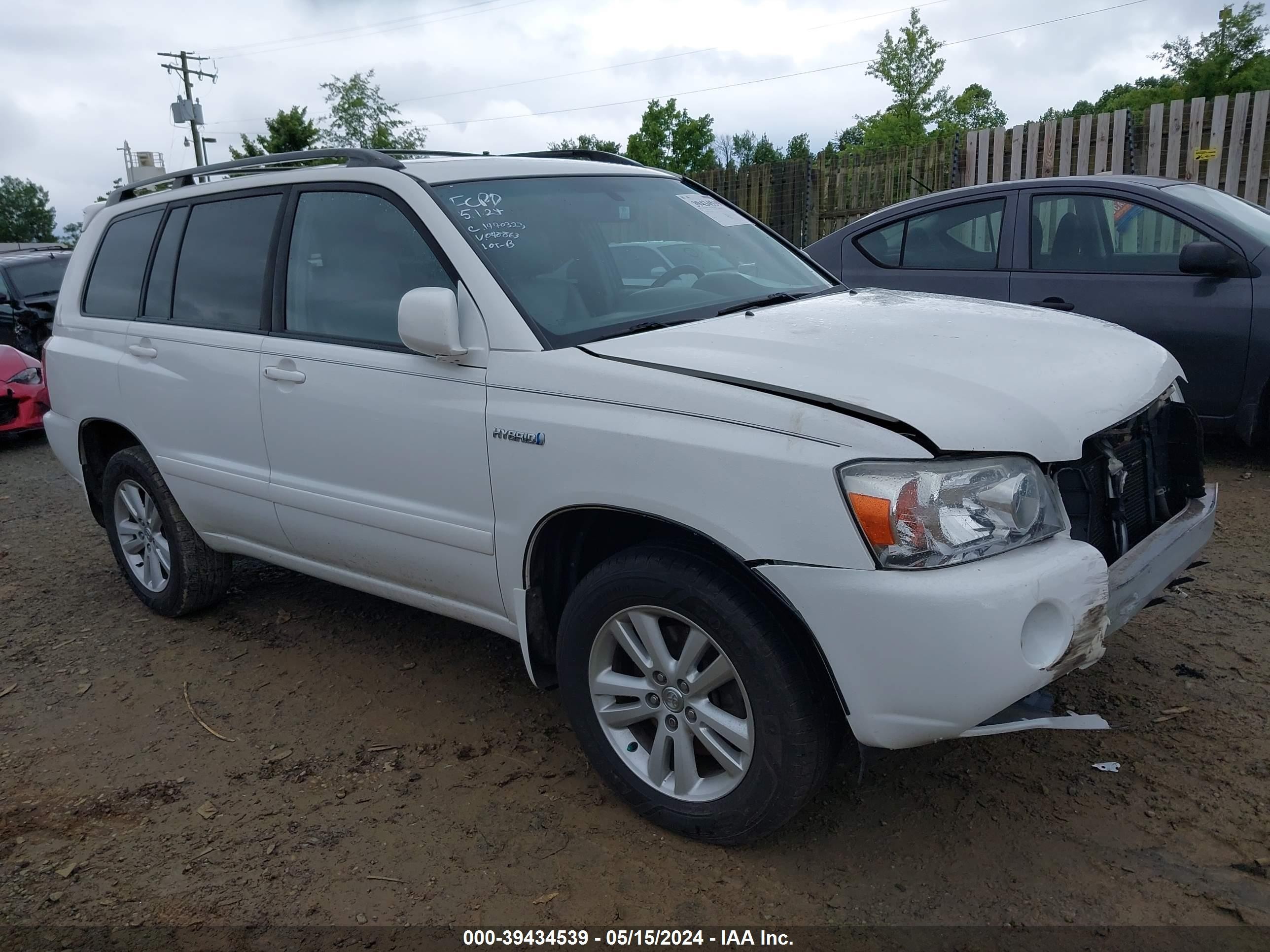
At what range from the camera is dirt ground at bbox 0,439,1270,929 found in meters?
2.55

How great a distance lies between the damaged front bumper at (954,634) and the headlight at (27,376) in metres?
9.46

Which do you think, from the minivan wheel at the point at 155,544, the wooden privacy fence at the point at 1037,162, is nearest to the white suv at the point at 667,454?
the minivan wheel at the point at 155,544

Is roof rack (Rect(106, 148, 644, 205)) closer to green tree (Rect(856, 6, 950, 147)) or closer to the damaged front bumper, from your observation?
the damaged front bumper

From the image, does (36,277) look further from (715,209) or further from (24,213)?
(24,213)

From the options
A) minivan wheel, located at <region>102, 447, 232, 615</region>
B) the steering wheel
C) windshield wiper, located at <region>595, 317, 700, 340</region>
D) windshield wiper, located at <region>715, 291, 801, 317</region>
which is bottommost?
minivan wheel, located at <region>102, 447, 232, 615</region>

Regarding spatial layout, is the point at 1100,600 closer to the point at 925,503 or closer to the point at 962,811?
the point at 925,503

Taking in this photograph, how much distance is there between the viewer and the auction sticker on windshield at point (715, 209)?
3.98m

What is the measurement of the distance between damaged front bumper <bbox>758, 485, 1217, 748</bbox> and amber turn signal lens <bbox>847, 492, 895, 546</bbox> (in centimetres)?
8

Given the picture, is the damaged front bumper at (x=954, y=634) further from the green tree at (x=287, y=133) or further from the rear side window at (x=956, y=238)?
the green tree at (x=287, y=133)

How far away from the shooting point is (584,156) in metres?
4.19

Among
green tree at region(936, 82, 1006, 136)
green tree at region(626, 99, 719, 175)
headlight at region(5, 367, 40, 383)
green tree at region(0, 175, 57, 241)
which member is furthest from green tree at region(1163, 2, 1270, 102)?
green tree at region(0, 175, 57, 241)

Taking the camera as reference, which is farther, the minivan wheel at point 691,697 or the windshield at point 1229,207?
the windshield at point 1229,207

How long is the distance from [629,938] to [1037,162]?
34.6 ft

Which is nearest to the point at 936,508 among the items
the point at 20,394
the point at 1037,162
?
the point at 20,394
